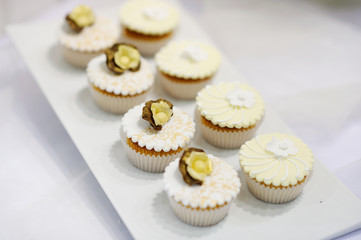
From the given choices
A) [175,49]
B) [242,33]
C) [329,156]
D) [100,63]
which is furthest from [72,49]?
[329,156]

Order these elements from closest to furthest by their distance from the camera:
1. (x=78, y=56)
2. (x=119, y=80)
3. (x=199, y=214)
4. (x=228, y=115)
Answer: (x=199, y=214) < (x=228, y=115) < (x=119, y=80) < (x=78, y=56)

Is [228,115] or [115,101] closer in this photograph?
[228,115]

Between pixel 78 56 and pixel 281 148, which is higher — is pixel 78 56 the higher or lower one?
the lower one

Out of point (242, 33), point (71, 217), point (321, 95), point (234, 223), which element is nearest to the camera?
point (234, 223)

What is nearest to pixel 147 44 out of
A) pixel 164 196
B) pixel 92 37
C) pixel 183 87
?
pixel 92 37

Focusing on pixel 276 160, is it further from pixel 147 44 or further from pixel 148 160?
pixel 147 44

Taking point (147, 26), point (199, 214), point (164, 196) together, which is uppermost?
point (147, 26)

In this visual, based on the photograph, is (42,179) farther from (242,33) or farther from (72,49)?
(242,33)
